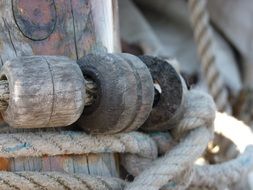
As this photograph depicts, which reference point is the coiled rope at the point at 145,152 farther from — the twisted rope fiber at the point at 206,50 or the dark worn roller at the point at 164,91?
the twisted rope fiber at the point at 206,50

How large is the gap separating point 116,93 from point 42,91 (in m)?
0.10

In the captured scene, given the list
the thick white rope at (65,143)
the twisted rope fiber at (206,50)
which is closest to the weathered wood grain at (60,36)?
the thick white rope at (65,143)

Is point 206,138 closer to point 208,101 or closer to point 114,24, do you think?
point 208,101

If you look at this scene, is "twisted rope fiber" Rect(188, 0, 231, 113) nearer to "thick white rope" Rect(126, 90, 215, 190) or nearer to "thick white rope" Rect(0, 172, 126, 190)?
"thick white rope" Rect(126, 90, 215, 190)

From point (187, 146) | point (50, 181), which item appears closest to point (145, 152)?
point (187, 146)

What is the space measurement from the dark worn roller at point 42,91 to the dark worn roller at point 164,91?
0.14 meters

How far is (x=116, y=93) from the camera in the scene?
86 cm

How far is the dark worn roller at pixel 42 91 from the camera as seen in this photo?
31.7 inches

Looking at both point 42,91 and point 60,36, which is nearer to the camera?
point 42,91

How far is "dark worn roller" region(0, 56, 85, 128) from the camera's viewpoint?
0.81 metres

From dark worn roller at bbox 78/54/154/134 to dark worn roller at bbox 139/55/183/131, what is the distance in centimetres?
6

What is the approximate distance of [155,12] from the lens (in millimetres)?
2652

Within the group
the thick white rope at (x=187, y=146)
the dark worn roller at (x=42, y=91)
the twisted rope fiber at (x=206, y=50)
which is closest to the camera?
the dark worn roller at (x=42, y=91)

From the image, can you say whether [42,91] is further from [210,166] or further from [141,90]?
[210,166]
